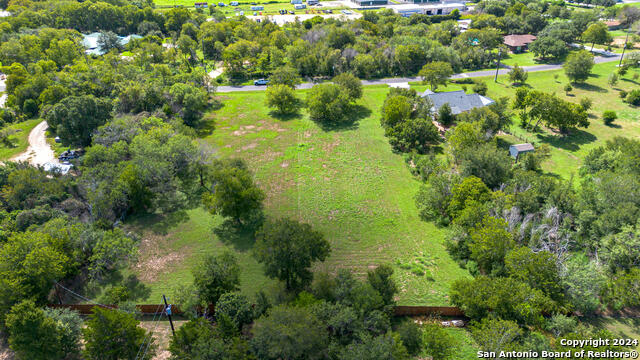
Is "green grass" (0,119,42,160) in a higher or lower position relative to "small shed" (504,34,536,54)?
lower

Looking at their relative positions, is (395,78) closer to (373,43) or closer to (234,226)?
(373,43)

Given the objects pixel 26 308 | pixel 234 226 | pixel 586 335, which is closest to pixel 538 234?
pixel 586 335

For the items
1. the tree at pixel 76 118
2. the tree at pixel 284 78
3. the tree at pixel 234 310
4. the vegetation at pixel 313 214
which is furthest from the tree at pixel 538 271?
the tree at pixel 76 118

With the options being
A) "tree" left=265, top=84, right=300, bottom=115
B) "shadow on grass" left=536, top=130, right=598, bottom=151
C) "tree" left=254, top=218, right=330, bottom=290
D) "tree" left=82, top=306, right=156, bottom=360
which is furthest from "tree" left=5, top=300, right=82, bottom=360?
"shadow on grass" left=536, top=130, right=598, bottom=151

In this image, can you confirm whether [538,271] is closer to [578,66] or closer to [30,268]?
[30,268]

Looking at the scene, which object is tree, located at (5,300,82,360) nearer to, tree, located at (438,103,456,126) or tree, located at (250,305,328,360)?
tree, located at (250,305,328,360)

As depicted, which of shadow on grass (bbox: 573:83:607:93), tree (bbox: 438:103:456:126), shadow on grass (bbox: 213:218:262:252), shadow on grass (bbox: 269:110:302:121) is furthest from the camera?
shadow on grass (bbox: 573:83:607:93)
